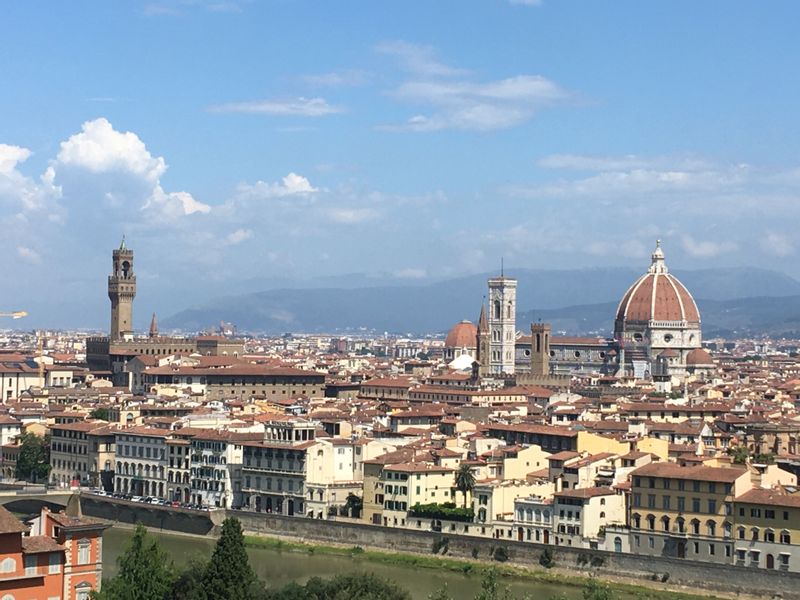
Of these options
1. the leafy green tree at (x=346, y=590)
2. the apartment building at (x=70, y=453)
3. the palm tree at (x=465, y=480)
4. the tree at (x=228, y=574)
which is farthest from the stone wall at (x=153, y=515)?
the tree at (x=228, y=574)

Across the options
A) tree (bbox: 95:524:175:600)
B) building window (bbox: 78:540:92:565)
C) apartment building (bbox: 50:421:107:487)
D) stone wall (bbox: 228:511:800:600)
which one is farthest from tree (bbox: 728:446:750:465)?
building window (bbox: 78:540:92:565)

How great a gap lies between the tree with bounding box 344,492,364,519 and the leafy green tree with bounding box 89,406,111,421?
18.7 m

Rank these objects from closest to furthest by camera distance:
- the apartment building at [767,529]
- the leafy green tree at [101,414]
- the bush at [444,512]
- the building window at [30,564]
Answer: the building window at [30,564] < the apartment building at [767,529] < the bush at [444,512] < the leafy green tree at [101,414]

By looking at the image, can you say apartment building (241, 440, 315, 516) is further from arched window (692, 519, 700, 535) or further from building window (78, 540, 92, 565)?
building window (78, 540, 92, 565)

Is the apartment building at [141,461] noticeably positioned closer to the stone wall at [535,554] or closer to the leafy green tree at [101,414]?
the stone wall at [535,554]

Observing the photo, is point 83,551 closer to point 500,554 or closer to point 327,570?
point 327,570

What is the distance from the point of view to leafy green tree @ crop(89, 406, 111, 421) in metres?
63.7

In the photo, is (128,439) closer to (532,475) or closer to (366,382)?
(532,475)

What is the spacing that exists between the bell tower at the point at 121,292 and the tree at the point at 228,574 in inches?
2845

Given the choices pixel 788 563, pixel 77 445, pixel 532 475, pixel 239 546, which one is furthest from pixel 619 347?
pixel 239 546

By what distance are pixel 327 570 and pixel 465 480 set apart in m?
5.16

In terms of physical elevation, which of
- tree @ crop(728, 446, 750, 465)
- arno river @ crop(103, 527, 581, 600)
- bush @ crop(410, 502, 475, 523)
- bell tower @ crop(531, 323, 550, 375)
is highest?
bell tower @ crop(531, 323, 550, 375)

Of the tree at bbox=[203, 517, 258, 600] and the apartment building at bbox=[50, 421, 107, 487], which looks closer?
the tree at bbox=[203, 517, 258, 600]

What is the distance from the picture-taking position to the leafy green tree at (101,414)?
6372cm
